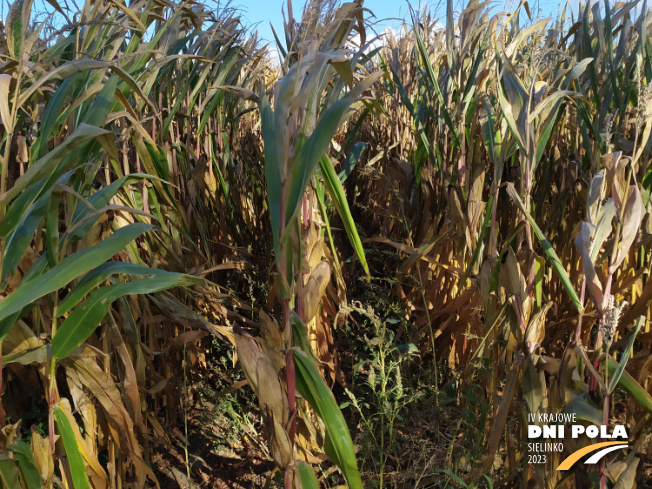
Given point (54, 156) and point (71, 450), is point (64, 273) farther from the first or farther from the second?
point (71, 450)

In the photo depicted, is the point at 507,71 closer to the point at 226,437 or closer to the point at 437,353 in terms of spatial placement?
the point at 437,353

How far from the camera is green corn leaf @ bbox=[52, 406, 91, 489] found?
95 centimetres

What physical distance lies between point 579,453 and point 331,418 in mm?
561

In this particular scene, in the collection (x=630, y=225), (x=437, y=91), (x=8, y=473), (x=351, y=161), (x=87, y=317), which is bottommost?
(x=8, y=473)

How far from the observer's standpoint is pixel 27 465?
2.93 feet

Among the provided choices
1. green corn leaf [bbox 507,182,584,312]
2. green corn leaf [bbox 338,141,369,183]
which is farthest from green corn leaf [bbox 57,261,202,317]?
green corn leaf [bbox 338,141,369,183]

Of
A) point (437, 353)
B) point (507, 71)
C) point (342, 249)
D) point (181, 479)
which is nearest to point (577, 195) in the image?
point (507, 71)

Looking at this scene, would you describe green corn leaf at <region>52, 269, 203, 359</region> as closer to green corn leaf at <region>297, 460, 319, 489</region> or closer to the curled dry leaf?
green corn leaf at <region>297, 460, 319, 489</region>

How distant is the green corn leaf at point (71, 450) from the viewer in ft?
3.11

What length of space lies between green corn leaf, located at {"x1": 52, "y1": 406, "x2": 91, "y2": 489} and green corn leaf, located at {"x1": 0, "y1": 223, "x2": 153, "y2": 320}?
0.26 m

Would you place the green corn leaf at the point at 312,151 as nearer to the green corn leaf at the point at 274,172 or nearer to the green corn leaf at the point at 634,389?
the green corn leaf at the point at 274,172

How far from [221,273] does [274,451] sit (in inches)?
47.6

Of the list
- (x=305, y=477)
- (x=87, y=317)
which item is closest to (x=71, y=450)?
(x=87, y=317)

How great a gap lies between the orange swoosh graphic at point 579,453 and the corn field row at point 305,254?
2 centimetres
